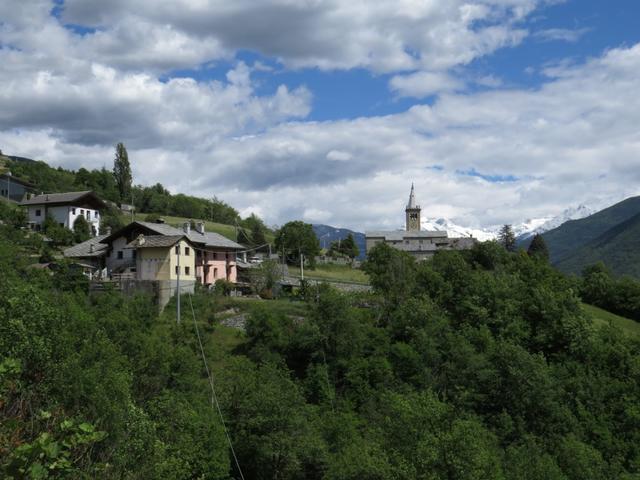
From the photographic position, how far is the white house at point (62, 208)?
86.2 meters

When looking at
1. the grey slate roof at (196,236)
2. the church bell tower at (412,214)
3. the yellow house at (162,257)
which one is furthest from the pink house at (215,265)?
the church bell tower at (412,214)

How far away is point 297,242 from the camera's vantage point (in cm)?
9062

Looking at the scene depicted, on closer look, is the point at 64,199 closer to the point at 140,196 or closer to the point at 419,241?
the point at 140,196

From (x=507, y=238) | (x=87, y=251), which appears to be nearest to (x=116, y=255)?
(x=87, y=251)

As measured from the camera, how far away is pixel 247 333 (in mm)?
51844

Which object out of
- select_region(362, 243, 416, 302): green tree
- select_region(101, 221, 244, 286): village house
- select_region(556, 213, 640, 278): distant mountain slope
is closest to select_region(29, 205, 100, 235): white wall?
select_region(101, 221, 244, 286): village house

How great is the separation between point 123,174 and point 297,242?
158 feet

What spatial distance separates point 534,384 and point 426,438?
19.9m

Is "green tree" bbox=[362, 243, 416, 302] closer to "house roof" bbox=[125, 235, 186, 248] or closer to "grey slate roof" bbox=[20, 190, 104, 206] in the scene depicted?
"house roof" bbox=[125, 235, 186, 248]

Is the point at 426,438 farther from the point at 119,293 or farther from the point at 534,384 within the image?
the point at 119,293

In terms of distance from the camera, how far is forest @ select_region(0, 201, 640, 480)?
31.2 m

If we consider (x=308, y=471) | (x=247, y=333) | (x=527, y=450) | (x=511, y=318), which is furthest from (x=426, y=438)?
(x=511, y=318)

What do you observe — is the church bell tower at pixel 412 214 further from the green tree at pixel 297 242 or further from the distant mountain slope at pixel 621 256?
the green tree at pixel 297 242

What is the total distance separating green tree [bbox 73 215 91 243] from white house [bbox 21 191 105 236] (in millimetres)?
1709
